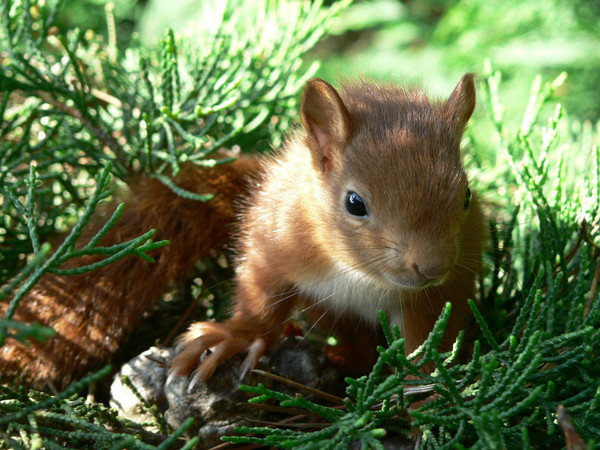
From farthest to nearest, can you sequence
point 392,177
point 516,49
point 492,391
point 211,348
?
point 516,49 < point 211,348 < point 392,177 < point 492,391

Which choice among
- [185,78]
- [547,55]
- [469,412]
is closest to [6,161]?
[185,78]

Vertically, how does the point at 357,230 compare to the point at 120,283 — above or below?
above

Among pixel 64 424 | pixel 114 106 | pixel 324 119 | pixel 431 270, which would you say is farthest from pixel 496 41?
pixel 64 424

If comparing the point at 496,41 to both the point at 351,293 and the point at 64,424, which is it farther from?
the point at 64,424

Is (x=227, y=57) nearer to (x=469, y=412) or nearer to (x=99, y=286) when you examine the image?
(x=99, y=286)

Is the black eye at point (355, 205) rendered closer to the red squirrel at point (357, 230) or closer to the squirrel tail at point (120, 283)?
the red squirrel at point (357, 230)

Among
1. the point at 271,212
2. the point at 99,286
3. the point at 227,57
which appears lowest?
the point at 99,286

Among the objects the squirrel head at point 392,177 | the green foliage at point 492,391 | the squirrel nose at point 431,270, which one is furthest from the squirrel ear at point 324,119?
the green foliage at point 492,391
